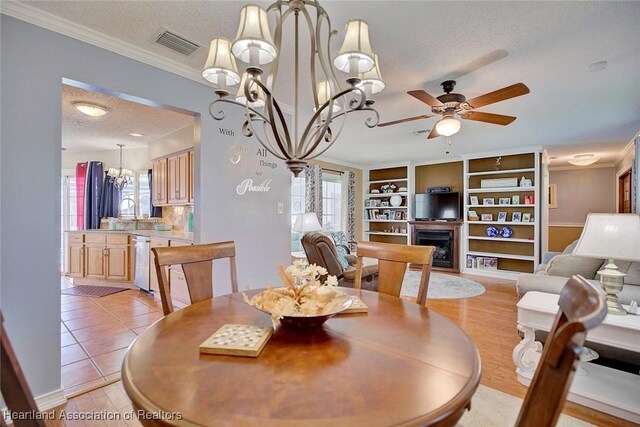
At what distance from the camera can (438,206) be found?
275 inches

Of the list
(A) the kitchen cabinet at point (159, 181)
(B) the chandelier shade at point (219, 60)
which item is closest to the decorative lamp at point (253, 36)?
(B) the chandelier shade at point (219, 60)

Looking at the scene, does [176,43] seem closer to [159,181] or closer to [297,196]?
[159,181]

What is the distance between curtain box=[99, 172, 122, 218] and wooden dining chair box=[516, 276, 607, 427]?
275 inches

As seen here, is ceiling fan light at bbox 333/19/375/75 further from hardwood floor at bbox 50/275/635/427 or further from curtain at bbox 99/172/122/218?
curtain at bbox 99/172/122/218

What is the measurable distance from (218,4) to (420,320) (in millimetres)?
2099

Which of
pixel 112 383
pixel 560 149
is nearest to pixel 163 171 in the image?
pixel 112 383

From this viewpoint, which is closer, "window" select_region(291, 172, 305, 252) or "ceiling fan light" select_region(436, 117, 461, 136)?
"ceiling fan light" select_region(436, 117, 461, 136)

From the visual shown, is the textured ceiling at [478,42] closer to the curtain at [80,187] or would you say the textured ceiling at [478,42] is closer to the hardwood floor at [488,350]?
the hardwood floor at [488,350]

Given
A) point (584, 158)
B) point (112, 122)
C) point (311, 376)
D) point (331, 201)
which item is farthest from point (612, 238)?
point (584, 158)

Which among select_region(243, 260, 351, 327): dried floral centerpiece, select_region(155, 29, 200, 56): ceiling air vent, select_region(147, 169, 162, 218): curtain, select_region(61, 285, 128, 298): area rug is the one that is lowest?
select_region(61, 285, 128, 298): area rug

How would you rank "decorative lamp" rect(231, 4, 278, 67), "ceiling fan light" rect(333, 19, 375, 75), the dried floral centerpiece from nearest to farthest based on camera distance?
the dried floral centerpiece → "decorative lamp" rect(231, 4, 278, 67) → "ceiling fan light" rect(333, 19, 375, 75)

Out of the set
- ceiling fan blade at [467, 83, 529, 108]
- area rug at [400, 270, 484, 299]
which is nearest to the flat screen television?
area rug at [400, 270, 484, 299]

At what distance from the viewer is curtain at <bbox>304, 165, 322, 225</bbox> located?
247 inches

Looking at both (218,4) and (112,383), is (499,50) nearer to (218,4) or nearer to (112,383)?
(218,4)
